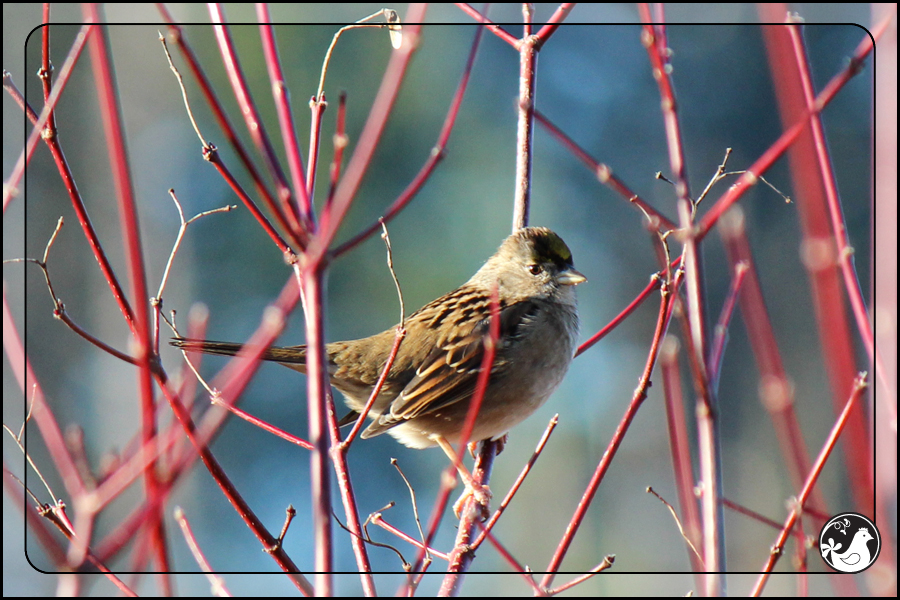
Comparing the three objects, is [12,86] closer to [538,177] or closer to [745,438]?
[538,177]

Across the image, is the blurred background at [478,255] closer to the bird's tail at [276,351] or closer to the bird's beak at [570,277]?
the bird's tail at [276,351]

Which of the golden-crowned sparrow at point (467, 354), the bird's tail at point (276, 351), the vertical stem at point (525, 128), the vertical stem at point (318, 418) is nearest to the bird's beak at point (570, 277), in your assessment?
the golden-crowned sparrow at point (467, 354)

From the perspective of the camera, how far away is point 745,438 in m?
7.41

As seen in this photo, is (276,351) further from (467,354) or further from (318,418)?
(318,418)

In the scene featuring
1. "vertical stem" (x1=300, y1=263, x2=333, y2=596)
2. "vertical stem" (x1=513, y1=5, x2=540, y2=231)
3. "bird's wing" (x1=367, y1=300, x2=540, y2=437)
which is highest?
"vertical stem" (x1=513, y1=5, x2=540, y2=231)

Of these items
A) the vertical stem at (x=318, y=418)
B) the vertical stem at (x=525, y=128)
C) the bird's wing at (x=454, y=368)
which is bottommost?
the bird's wing at (x=454, y=368)

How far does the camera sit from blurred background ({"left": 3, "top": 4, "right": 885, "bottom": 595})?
180 inches

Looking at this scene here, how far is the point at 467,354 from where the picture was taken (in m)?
2.54

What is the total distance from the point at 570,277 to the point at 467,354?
1.54ft

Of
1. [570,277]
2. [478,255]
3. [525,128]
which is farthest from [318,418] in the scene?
[478,255]

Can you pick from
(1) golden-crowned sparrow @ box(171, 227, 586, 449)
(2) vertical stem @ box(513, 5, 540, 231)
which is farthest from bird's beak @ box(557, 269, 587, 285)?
(2) vertical stem @ box(513, 5, 540, 231)

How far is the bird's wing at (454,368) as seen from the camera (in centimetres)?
243

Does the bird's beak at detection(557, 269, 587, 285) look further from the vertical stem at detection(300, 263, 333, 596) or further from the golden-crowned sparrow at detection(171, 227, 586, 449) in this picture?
the vertical stem at detection(300, 263, 333, 596)

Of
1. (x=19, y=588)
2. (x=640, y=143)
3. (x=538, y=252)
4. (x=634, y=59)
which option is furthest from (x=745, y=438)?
(x=19, y=588)
